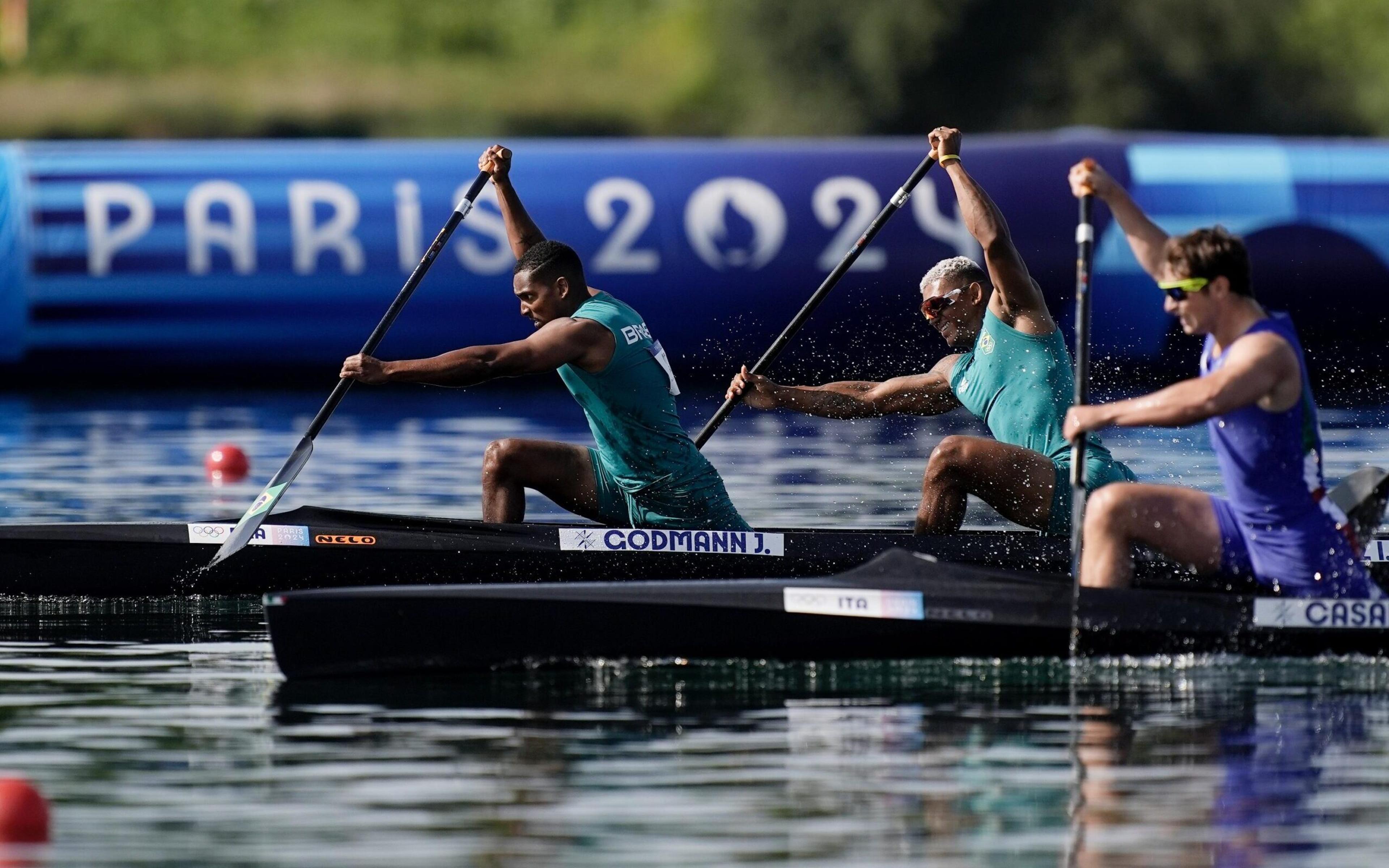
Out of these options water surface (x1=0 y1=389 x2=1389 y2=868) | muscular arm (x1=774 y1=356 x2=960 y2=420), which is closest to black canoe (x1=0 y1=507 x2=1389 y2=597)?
water surface (x1=0 y1=389 x2=1389 y2=868)

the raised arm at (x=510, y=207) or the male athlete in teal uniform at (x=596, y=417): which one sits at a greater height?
the raised arm at (x=510, y=207)

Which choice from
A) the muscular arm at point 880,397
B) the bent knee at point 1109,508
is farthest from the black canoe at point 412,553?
the bent knee at point 1109,508

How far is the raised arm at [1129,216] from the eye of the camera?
8641mm

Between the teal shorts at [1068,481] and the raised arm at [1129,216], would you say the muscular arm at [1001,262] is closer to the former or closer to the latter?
the teal shorts at [1068,481]

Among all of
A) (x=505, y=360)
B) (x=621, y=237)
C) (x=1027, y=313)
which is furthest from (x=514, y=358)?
(x=621, y=237)

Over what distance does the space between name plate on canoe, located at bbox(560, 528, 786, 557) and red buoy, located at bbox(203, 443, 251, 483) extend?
6.01m

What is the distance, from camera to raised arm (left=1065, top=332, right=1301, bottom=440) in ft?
26.4

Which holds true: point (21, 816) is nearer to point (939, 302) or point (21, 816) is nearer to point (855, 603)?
point (855, 603)

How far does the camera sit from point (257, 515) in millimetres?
10602

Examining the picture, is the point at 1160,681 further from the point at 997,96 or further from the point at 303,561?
the point at 997,96

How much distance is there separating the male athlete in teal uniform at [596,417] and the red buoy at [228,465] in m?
5.52

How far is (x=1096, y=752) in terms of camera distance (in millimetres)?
7379

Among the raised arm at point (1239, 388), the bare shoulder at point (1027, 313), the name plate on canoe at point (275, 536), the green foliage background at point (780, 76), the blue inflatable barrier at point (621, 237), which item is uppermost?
the green foliage background at point (780, 76)

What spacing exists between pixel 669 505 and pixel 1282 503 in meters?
3.09
